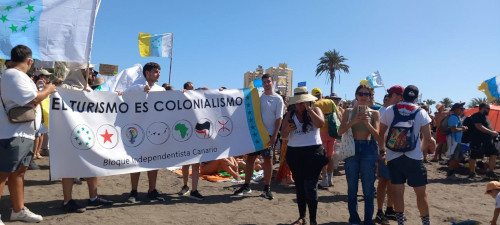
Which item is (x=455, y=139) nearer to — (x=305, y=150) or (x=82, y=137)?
(x=305, y=150)

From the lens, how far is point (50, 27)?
183 inches

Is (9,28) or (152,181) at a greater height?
(9,28)

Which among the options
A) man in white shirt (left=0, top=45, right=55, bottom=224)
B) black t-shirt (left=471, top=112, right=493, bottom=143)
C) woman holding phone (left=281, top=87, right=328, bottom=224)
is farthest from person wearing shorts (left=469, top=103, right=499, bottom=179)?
man in white shirt (left=0, top=45, right=55, bottom=224)

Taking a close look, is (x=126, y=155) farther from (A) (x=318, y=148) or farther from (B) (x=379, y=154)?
(B) (x=379, y=154)

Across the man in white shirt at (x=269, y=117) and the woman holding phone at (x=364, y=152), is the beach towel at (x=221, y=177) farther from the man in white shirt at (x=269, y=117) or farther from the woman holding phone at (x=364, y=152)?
the woman holding phone at (x=364, y=152)

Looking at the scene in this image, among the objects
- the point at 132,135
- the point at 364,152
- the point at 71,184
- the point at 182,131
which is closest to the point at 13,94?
the point at 71,184

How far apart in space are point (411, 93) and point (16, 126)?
4756 millimetres

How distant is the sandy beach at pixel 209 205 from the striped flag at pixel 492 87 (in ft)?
25.0

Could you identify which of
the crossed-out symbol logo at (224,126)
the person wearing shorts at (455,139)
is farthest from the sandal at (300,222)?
the person wearing shorts at (455,139)

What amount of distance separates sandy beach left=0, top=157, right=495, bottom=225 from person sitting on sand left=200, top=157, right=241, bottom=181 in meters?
0.45

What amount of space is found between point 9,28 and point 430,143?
18.7ft

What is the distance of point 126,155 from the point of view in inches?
200

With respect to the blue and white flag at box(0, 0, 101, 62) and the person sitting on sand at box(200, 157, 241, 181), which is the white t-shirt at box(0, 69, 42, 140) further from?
the person sitting on sand at box(200, 157, 241, 181)

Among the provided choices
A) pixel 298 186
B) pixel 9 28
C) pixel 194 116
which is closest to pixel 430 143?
pixel 298 186
